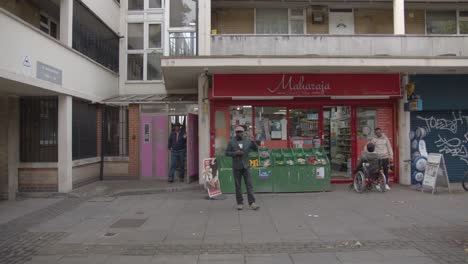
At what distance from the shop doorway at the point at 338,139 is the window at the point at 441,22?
4680 mm

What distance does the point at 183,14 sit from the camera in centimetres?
1522

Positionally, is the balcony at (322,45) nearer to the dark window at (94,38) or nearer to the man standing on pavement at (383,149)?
the man standing on pavement at (383,149)

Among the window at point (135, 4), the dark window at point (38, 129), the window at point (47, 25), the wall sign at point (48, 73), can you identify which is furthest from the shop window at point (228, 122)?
the window at point (135, 4)

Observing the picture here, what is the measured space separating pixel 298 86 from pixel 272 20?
346cm

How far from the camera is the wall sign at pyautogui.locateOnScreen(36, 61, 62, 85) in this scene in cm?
1034

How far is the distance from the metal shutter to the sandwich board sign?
5.59 feet

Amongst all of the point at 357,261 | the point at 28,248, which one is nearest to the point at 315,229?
the point at 357,261

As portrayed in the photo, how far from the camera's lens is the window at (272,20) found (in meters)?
14.7

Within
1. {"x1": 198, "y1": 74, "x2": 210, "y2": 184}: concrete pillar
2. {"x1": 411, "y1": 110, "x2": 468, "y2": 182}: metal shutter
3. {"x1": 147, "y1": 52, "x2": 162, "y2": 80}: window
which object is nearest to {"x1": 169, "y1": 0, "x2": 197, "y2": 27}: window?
{"x1": 147, "y1": 52, "x2": 162, "y2": 80}: window

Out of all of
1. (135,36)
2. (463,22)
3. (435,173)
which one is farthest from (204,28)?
(463,22)

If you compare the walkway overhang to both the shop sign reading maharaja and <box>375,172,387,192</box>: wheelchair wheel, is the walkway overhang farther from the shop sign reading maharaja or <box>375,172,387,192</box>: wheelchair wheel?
<box>375,172,387,192</box>: wheelchair wheel

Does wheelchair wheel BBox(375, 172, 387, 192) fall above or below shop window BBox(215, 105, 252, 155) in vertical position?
below

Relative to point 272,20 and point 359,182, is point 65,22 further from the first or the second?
point 359,182

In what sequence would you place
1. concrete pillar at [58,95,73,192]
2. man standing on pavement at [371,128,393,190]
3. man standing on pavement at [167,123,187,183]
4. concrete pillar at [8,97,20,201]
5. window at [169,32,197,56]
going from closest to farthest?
concrete pillar at [8,97,20,201] → man standing on pavement at [371,128,393,190] → concrete pillar at [58,95,73,192] → man standing on pavement at [167,123,187,183] → window at [169,32,197,56]
